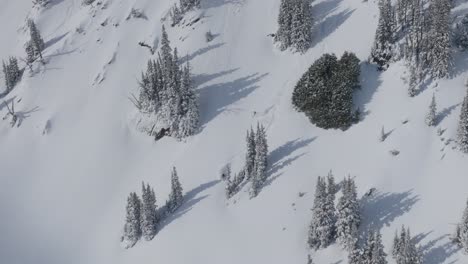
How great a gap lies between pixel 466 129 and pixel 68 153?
63893mm

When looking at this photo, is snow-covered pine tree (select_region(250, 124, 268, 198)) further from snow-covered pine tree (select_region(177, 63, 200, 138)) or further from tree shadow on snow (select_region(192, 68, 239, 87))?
tree shadow on snow (select_region(192, 68, 239, 87))

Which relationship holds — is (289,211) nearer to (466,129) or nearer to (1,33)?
(466,129)

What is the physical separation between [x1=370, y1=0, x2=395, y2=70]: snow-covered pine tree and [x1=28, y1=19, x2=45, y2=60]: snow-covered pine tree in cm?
6640

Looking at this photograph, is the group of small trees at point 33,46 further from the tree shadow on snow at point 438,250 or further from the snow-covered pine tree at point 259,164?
the tree shadow on snow at point 438,250

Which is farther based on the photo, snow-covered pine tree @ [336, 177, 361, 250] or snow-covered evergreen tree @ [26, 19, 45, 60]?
snow-covered evergreen tree @ [26, 19, 45, 60]

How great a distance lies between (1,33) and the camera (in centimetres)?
12938

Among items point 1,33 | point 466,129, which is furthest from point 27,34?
point 466,129

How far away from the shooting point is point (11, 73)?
369 ft

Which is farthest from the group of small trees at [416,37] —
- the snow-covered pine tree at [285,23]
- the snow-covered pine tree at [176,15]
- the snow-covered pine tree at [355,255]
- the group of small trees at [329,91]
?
the snow-covered pine tree at [176,15]

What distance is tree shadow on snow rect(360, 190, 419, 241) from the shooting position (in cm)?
6881

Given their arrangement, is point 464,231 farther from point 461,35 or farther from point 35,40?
point 35,40

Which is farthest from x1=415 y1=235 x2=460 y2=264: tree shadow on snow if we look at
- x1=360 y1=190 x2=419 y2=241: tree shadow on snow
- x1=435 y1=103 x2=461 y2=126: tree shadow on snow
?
x1=435 y1=103 x2=461 y2=126: tree shadow on snow

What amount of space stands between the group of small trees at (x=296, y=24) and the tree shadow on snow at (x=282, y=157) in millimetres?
19080

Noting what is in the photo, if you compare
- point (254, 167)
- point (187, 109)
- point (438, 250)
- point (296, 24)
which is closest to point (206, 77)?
point (187, 109)
